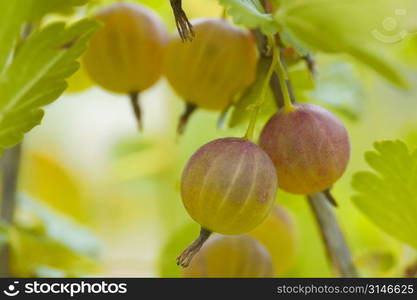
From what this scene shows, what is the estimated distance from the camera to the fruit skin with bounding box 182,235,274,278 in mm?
651

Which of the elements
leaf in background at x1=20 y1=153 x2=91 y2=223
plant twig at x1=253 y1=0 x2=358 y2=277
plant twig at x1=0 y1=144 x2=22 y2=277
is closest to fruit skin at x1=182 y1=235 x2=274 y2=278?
plant twig at x1=253 y1=0 x2=358 y2=277

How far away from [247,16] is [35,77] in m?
0.17

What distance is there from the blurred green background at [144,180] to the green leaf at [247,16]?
16cm

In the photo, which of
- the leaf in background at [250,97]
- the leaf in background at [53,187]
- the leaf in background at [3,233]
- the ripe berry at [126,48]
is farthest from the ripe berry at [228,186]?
the leaf in background at [53,187]

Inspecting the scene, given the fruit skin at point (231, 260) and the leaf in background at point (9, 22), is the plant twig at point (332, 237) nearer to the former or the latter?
the fruit skin at point (231, 260)

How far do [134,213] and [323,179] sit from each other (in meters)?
1.02

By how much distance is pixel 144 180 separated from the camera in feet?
4.68

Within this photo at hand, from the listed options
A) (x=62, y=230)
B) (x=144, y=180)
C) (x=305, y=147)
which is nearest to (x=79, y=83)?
(x=62, y=230)

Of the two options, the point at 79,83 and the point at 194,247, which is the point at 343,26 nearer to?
the point at 194,247

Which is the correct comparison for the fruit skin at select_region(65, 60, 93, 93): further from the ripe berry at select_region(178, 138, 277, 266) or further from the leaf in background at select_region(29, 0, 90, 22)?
the ripe berry at select_region(178, 138, 277, 266)

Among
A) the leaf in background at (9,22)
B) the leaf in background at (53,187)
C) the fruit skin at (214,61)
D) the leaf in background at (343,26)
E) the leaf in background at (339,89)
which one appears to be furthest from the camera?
the leaf in background at (53,187)

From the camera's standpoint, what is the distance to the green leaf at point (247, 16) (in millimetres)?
504

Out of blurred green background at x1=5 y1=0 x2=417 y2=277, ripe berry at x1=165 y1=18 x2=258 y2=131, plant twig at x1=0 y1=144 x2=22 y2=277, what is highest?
ripe berry at x1=165 y1=18 x2=258 y2=131

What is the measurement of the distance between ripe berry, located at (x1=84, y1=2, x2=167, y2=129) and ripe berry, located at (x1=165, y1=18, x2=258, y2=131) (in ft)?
0.13
